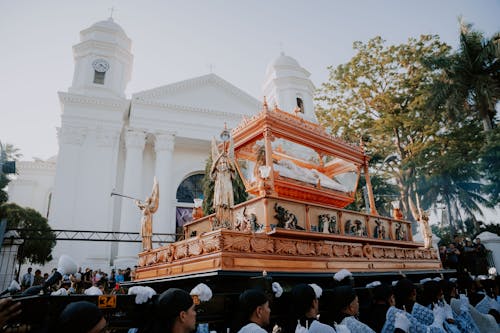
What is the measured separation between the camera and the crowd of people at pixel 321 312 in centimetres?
240

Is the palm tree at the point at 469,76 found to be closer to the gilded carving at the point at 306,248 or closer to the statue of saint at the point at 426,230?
the statue of saint at the point at 426,230

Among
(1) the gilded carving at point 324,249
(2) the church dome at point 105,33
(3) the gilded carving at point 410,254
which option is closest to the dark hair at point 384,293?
(1) the gilded carving at point 324,249

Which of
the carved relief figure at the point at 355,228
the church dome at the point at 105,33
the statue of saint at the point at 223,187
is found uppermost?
the church dome at the point at 105,33

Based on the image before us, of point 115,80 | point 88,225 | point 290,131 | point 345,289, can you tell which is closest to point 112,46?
point 115,80

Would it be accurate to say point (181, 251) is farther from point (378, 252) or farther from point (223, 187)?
point (378, 252)

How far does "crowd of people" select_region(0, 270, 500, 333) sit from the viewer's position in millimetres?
2396

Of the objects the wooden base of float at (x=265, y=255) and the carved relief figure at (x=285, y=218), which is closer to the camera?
the wooden base of float at (x=265, y=255)

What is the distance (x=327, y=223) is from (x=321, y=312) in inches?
125

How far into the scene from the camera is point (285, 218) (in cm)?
743

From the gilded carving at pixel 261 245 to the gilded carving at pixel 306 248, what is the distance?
2.60ft

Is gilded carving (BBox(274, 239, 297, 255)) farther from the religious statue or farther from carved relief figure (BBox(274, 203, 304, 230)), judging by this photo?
the religious statue

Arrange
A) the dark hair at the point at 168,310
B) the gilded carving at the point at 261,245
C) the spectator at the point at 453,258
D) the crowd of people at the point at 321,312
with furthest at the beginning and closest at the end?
the spectator at the point at 453,258 < the gilded carving at the point at 261,245 < the dark hair at the point at 168,310 < the crowd of people at the point at 321,312

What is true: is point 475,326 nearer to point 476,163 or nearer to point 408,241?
point 408,241

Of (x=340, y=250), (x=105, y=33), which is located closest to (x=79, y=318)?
(x=340, y=250)
